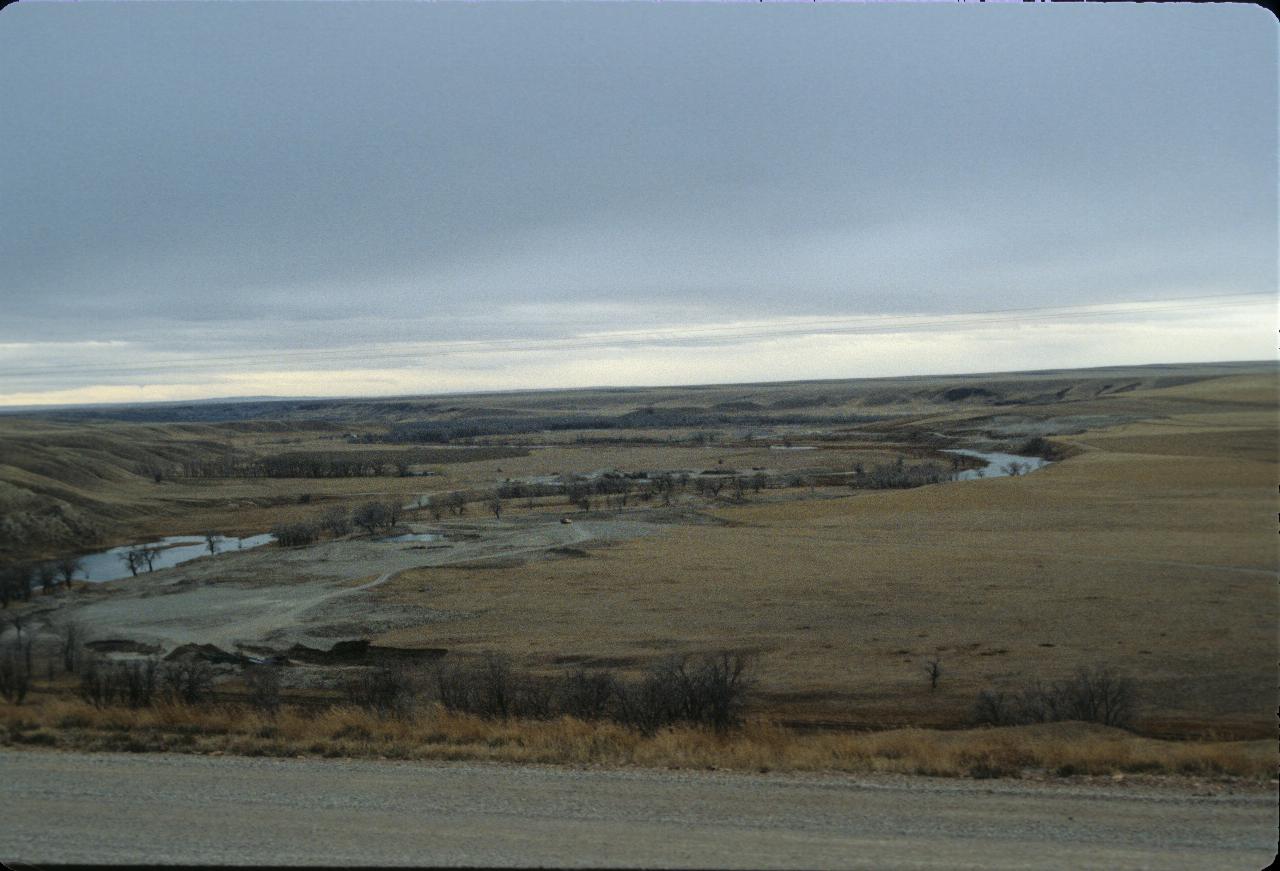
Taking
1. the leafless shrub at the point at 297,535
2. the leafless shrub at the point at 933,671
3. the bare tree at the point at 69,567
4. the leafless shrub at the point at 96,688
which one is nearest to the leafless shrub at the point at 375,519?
the leafless shrub at the point at 297,535

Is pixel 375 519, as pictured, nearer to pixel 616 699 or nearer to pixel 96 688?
pixel 96 688

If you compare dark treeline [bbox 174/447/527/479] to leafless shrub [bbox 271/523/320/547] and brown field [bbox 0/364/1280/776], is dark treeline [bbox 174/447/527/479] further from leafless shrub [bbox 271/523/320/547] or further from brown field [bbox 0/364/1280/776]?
leafless shrub [bbox 271/523/320/547]

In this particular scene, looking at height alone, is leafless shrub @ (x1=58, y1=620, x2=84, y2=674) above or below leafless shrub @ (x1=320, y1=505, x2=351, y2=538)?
above

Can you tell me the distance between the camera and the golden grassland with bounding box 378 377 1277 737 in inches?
500

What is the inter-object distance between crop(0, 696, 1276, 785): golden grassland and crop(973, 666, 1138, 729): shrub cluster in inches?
51.0

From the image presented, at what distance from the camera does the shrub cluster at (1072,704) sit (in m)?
13.9

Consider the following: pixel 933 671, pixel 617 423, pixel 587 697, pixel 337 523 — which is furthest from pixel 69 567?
pixel 617 423

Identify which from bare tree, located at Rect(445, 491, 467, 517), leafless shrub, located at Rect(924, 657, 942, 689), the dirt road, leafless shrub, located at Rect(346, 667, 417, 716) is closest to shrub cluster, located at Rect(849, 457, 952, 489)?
bare tree, located at Rect(445, 491, 467, 517)

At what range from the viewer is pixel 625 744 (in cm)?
1154

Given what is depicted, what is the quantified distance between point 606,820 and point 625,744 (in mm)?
3045

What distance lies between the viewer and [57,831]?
8.26 m

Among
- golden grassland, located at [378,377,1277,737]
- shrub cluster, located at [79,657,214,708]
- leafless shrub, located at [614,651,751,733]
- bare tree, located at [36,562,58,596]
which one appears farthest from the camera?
bare tree, located at [36,562,58,596]

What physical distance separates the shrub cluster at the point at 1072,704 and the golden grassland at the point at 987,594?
1.42ft

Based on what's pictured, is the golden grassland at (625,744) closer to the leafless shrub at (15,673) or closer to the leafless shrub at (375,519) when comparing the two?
the leafless shrub at (15,673)
